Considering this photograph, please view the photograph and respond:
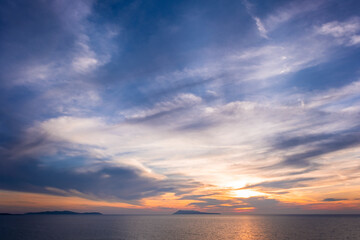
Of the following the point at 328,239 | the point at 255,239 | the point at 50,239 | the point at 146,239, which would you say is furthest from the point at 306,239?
A: the point at 50,239

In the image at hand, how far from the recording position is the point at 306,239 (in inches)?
4272

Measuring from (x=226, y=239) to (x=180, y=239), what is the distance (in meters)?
23.0

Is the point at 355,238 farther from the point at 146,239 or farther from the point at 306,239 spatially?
the point at 146,239

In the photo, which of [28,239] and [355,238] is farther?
[355,238]

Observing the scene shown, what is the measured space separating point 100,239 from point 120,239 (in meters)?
8.50

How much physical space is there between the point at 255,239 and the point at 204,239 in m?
25.0

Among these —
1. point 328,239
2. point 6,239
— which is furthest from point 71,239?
point 328,239

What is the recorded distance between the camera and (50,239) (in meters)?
102

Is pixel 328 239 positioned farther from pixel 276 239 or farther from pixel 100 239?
pixel 100 239

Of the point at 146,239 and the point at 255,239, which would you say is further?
the point at 255,239

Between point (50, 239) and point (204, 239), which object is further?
point (204, 239)

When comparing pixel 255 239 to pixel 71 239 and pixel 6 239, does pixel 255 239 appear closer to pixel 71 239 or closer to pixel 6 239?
pixel 71 239

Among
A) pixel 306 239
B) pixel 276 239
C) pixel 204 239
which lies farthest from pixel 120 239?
pixel 306 239

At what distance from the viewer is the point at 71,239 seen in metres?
101
